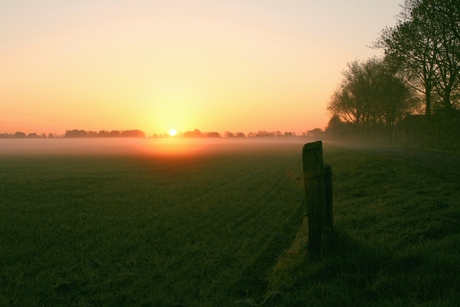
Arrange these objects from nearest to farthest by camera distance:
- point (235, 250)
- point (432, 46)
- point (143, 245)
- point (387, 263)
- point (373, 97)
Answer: point (387, 263) < point (235, 250) < point (143, 245) < point (432, 46) < point (373, 97)

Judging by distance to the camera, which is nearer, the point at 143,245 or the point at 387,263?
the point at 387,263

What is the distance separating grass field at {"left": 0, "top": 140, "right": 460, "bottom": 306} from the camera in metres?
4.87

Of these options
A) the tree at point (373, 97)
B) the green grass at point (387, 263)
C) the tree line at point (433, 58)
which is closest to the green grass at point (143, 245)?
the green grass at point (387, 263)

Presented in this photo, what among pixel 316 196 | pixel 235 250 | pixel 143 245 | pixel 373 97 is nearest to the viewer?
pixel 316 196

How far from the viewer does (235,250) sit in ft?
26.1

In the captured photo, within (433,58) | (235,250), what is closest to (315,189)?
(235,250)

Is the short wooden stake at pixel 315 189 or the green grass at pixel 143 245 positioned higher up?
the short wooden stake at pixel 315 189

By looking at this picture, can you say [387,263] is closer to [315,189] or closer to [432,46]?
[315,189]

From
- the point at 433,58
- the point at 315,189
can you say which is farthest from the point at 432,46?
the point at 315,189

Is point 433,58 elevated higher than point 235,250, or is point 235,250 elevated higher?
point 433,58

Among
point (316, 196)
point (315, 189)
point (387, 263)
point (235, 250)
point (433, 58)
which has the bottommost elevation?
point (235, 250)

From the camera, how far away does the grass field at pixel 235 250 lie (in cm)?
487

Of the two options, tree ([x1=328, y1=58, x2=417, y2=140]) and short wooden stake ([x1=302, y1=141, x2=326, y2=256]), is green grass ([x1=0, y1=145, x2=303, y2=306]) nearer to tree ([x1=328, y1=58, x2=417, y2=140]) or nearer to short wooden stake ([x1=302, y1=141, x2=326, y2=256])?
short wooden stake ([x1=302, y1=141, x2=326, y2=256])

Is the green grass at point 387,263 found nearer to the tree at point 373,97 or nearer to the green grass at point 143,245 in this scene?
the green grass at point 143,245
